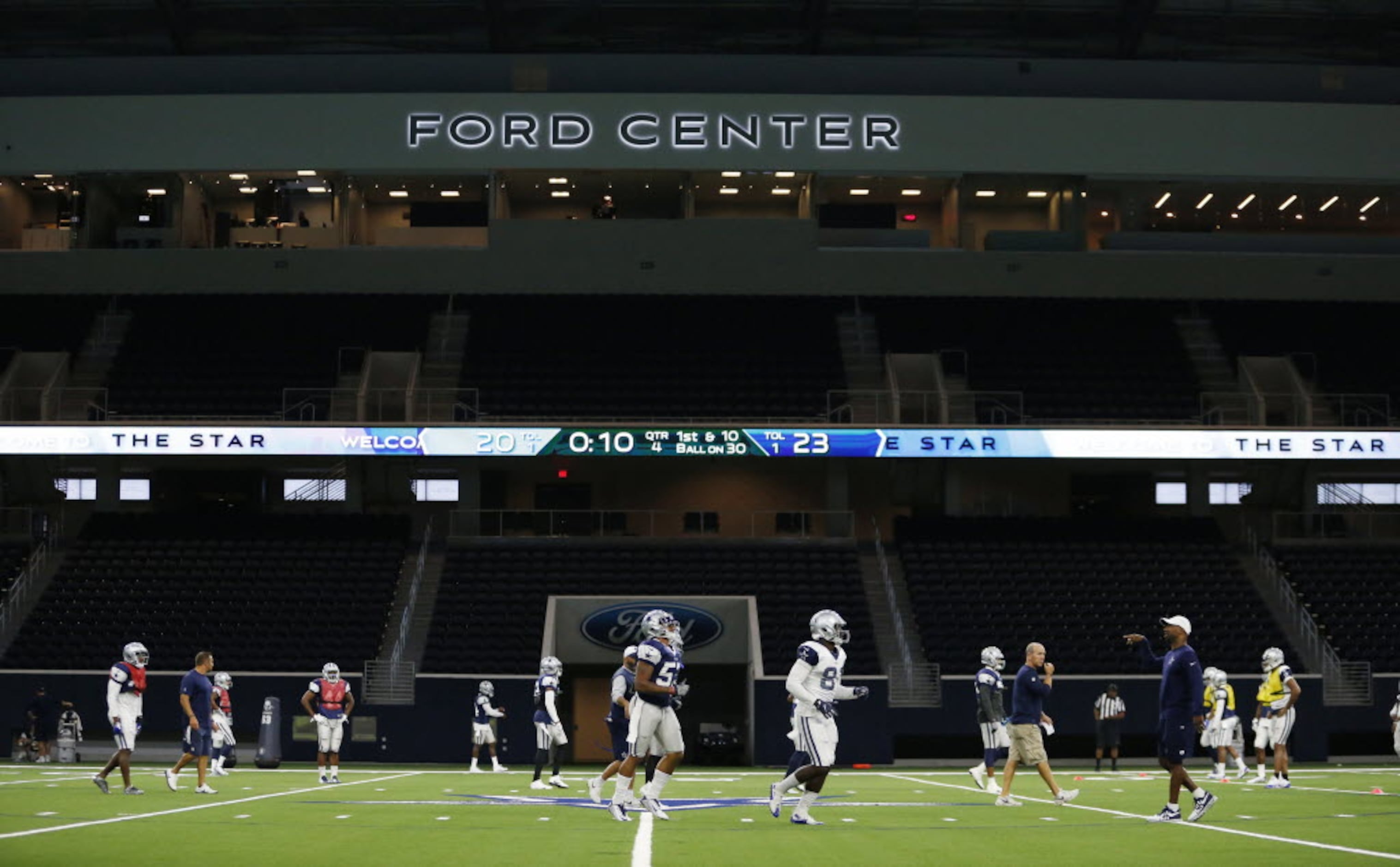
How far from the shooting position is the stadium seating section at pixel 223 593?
127ft

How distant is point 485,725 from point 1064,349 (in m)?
22.0

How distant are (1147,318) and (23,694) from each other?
3120cm

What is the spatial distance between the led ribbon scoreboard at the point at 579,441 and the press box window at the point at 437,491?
412 centimetres

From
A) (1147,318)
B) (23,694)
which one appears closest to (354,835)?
(23,694)

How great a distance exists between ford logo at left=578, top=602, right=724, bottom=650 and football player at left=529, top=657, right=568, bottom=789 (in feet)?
31.9

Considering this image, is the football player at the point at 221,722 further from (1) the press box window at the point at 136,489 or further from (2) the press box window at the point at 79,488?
(2) the press box window at the point at 79,488

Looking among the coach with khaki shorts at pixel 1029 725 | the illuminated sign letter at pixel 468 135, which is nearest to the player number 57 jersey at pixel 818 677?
→ the coach with khaki shorts at pixel 1029 725

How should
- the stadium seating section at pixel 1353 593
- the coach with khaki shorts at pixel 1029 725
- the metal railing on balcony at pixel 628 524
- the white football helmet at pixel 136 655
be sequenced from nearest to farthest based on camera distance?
the coach with khaki shorts at pixel 1029 725
the white football helmet at pixel 136 655
the stadium seating section at pixel 1353 593
the metal railing on balcony at pixel 628 524

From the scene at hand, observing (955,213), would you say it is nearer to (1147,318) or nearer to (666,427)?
(1147,318)

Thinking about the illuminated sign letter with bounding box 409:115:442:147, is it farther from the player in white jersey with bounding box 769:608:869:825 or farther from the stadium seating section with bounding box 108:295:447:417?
the player in white jersey with bounding box 769:608:869:825

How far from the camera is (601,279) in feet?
150

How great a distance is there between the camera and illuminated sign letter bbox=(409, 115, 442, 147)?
4472cm

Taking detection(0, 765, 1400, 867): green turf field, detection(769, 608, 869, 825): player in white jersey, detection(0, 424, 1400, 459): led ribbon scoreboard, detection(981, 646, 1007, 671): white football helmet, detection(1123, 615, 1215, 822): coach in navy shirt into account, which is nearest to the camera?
detection(0, 765, 1400, 867): green turf field

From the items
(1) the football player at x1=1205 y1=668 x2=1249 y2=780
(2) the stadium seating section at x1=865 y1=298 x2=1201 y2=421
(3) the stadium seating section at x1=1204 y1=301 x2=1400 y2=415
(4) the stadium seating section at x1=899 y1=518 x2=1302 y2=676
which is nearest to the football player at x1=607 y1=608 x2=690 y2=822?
(1) the football player at x1=1205 y1=668 x2=1249 y2=780
